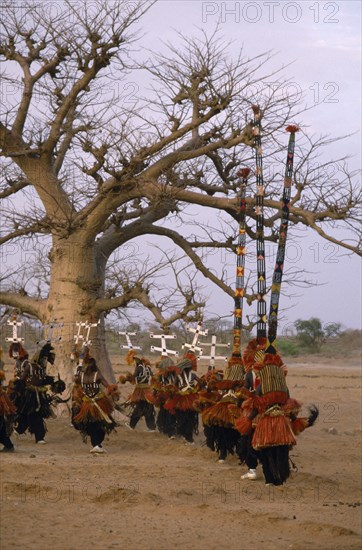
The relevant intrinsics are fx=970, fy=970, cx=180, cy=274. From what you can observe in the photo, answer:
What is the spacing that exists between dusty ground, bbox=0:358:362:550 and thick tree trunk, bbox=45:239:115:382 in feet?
7.15

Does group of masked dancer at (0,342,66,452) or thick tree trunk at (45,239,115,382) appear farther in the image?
thick tree trunk at (45,239,115,382)

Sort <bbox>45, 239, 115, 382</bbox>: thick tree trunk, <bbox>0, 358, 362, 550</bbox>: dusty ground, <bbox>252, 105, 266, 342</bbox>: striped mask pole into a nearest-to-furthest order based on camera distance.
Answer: <bbox>0, 358, 362, 550</bbox>: dusty ground, <bbox>252, 105, 266, 342</bbox>: striped mask pole, <bbox>45, 239, 115, 382</bbox>: thick tree trunk

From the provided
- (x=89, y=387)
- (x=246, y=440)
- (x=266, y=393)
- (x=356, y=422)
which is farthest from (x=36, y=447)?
(x=356, y=422)

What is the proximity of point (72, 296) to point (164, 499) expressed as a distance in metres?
9.21

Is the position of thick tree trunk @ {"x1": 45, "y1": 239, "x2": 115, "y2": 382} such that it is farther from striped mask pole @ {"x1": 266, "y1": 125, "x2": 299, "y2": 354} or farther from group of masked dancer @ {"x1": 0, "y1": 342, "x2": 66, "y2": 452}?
striped mask pole @ {"x1": 266, "y1": 125, "x2": 299, "y2": 354}

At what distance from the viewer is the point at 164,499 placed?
9422mm

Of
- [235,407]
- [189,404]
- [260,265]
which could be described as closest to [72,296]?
[189,404]

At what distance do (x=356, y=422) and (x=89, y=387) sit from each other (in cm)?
940

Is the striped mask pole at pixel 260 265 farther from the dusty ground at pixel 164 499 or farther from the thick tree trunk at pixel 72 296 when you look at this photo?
the thick tree trunk at pixel 72 296

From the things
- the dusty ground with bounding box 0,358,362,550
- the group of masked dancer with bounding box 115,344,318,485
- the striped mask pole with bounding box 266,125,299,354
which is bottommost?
the dusty ground with bounding box 0,358,362,550

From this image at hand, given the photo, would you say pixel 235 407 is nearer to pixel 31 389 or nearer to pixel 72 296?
pixel 31 389

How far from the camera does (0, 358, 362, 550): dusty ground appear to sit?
7508 millimetres

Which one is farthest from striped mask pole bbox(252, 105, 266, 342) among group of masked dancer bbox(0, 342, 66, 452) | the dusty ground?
group of masked dancer bbox(0, 342, 66, 452)

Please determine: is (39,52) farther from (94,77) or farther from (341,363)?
(341,363)
